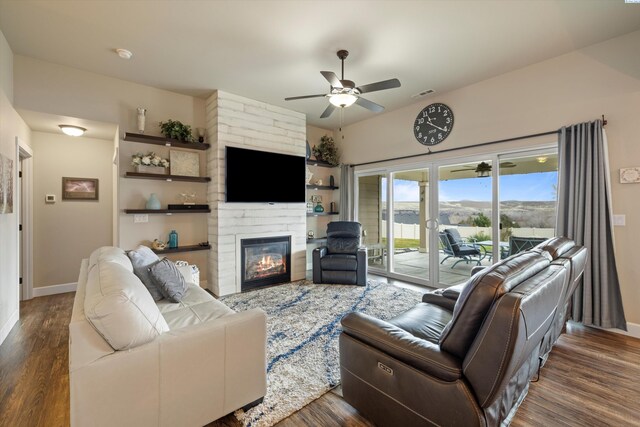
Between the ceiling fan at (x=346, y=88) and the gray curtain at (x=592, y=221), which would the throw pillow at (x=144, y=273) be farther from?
the gray curtain at (x=592, y=221)

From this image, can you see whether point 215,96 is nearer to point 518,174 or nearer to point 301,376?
point 301,376

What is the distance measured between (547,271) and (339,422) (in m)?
1.49

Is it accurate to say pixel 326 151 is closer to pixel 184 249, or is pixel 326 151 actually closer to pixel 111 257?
pixel 184 249

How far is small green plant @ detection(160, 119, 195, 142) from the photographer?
3.97 m

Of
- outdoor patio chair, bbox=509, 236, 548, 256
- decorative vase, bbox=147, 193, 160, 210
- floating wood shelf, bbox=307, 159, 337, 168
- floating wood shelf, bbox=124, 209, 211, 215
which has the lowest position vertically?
outdoor patio chair, bbox=509, 236, 548, 256

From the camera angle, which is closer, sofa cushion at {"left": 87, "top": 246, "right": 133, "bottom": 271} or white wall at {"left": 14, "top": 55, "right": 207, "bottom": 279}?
sofa cushion at {"left": 87, "top": 246, "right": 133, "bottom": 271}

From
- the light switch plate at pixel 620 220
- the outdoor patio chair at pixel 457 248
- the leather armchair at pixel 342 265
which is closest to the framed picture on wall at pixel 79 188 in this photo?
the leather armchair at pixel 342 265

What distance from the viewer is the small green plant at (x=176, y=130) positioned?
3973mm

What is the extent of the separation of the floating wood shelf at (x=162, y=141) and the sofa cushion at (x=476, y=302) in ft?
13.4

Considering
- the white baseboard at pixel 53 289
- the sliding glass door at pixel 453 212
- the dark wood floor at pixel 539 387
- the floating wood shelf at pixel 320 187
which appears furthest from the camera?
the floating wood shelf at pixel 320 187

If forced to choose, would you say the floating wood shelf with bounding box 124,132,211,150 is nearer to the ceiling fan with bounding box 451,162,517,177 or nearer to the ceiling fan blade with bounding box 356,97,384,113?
the ceiling fan blade with bounding box 356,97,384,113

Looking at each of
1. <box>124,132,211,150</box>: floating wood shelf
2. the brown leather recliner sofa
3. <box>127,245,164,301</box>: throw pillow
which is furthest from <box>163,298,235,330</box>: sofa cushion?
<box>124,132,211,150</box>: floating wood shelf

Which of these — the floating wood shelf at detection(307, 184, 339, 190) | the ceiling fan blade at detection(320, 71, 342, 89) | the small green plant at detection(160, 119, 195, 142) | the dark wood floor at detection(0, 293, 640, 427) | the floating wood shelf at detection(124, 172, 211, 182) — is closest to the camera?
the dark wood floor at detection(0, 293, 640, 427)

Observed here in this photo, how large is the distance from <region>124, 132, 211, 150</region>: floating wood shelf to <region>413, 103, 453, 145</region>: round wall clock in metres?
3.39
